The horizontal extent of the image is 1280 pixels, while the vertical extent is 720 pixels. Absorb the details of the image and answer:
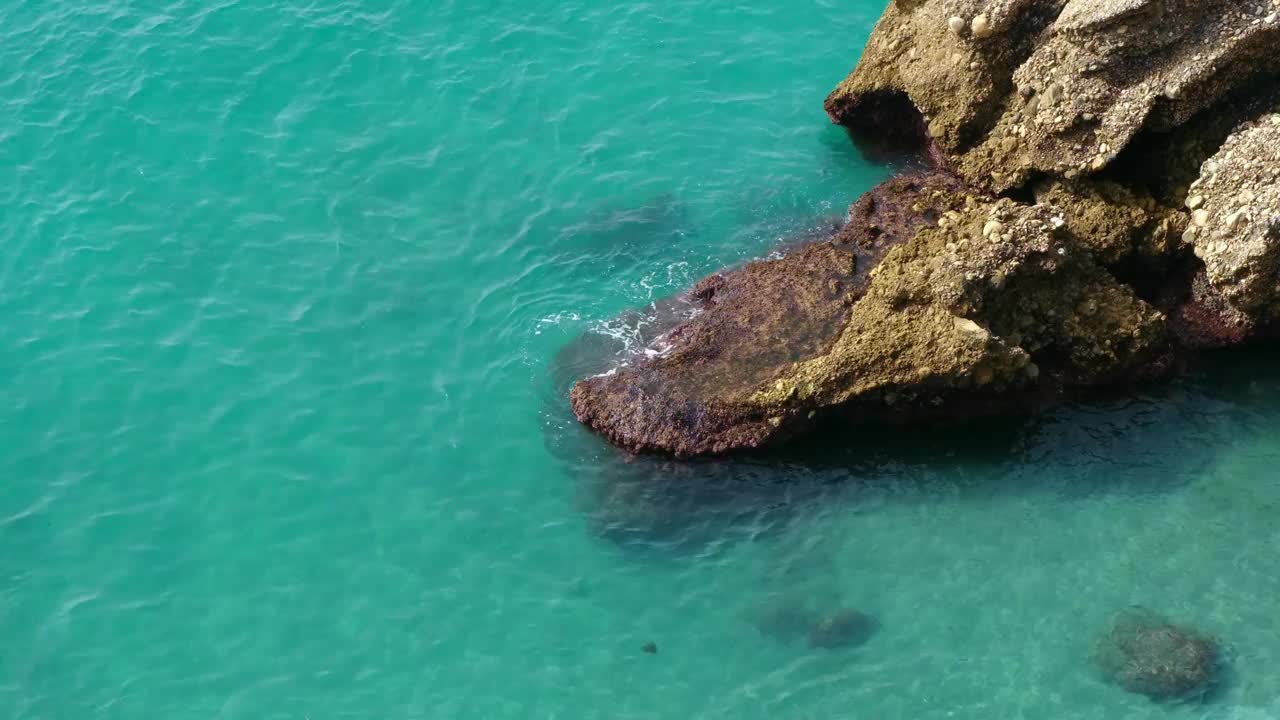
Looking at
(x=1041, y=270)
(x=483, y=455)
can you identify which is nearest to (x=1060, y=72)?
(x=1041, y=270)

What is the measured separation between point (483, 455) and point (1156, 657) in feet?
35.7

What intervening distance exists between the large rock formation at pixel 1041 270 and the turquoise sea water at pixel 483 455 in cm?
→ 83

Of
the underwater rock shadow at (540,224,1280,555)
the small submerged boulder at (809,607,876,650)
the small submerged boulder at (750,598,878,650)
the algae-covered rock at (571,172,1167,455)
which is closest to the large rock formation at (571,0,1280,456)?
the algae-covered rock at (571,172,1167,455)

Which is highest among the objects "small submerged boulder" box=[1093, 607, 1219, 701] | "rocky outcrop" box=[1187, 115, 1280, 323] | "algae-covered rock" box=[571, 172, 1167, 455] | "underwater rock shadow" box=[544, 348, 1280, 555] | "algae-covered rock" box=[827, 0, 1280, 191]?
"algae-covered rock" box=[827, 0, 1280, 191]

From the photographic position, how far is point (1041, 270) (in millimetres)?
18562

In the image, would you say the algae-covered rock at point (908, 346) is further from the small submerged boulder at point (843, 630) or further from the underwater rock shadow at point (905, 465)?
the small submerged boulder at point (843, 630)

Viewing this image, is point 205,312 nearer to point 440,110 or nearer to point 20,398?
point 20,398

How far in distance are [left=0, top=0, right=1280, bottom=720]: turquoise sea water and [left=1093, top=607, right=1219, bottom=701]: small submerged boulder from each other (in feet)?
0.80

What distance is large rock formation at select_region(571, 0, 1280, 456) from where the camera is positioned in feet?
59.5

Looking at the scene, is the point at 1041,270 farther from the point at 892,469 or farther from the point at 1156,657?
the point at 1156,657

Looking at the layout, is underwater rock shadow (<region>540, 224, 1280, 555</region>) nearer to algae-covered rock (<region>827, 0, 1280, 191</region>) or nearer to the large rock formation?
the large rock formation

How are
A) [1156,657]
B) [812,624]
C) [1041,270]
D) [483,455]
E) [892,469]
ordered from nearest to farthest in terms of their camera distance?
1. [1156,657]
2. [812,624]
3. [892,469]
4. [1041,270]
5. [483,455]

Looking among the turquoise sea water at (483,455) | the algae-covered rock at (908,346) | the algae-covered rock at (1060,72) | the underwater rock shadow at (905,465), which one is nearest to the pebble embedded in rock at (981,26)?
the algae-covered rock at (1060,72)

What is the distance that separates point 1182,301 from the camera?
19625mm
